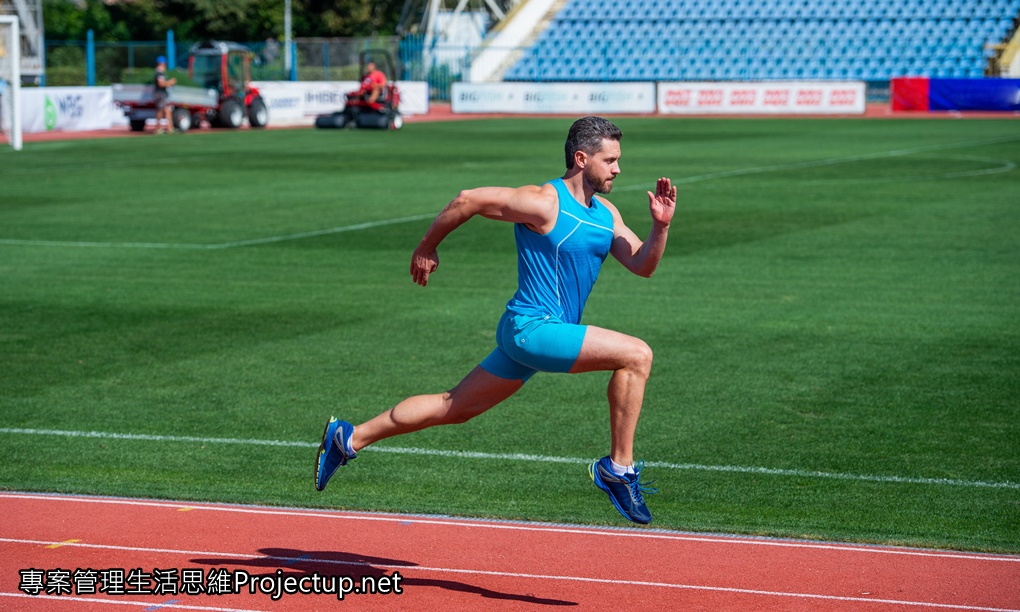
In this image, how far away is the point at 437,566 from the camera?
22.4ft

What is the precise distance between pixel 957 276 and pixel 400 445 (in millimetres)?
8824

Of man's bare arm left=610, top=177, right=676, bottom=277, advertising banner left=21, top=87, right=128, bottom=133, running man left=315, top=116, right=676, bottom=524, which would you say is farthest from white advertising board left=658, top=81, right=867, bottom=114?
running man left=315, top=116, right=676, bottom=524

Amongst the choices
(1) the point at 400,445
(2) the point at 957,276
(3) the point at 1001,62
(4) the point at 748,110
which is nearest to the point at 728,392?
(1) the point at 400,445

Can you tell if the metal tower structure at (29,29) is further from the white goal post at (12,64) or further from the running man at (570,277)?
the running man at (570,277)

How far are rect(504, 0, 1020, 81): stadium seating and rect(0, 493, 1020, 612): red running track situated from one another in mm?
56187

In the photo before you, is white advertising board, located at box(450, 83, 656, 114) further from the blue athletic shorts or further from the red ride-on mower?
the blue athletic shorts

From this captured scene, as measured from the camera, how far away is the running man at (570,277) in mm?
6164

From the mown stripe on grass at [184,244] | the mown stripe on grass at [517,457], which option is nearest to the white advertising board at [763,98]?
the mown stripe on grass at [184,244]

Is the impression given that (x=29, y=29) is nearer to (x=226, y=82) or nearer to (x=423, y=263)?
(x=226, y=82)

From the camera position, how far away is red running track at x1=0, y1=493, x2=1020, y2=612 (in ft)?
20.6

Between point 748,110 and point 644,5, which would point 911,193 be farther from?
point 644,5

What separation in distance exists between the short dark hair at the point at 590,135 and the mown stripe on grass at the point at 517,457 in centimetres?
314

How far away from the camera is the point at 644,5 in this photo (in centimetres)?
6962

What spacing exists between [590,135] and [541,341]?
0.96m
